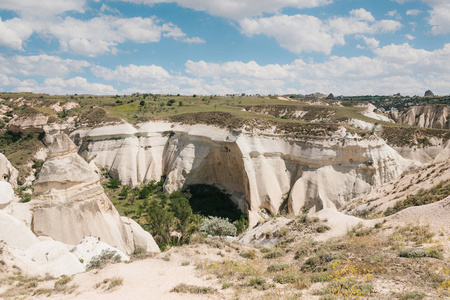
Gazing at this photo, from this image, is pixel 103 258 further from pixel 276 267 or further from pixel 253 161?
pixel 253 161

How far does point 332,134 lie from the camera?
27.7m

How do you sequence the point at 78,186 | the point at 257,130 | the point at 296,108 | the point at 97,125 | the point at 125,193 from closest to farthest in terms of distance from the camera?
the point at 78,186, the point at 257,130, the point at 125,193, the point at 97,125, the point at 296,108

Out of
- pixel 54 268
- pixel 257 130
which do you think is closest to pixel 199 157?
pixel 257 130

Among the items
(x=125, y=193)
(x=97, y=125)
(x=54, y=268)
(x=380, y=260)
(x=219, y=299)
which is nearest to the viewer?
(x=219, y=299)

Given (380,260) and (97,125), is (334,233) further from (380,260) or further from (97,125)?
(97,125)

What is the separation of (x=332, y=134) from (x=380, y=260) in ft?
68.2

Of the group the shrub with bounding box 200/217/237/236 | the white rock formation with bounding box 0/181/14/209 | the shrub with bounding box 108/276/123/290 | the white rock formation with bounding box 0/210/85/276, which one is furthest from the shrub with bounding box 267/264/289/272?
the white rock formation with bounding box 0/181/14/209

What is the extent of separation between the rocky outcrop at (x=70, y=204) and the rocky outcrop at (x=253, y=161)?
1467 centimetres

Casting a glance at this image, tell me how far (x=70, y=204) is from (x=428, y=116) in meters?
88.3

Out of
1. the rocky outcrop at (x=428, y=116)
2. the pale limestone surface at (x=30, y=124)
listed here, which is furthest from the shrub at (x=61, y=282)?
the rocky outcrop at (x=428, y=116)

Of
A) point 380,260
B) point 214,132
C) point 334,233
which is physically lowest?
point 334,233

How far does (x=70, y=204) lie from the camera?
58.5 feet

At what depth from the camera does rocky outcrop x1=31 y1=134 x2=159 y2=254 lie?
17.2 meters

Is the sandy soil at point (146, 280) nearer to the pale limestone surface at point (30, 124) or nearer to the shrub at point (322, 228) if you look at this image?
the shrub at point (322, 228)
